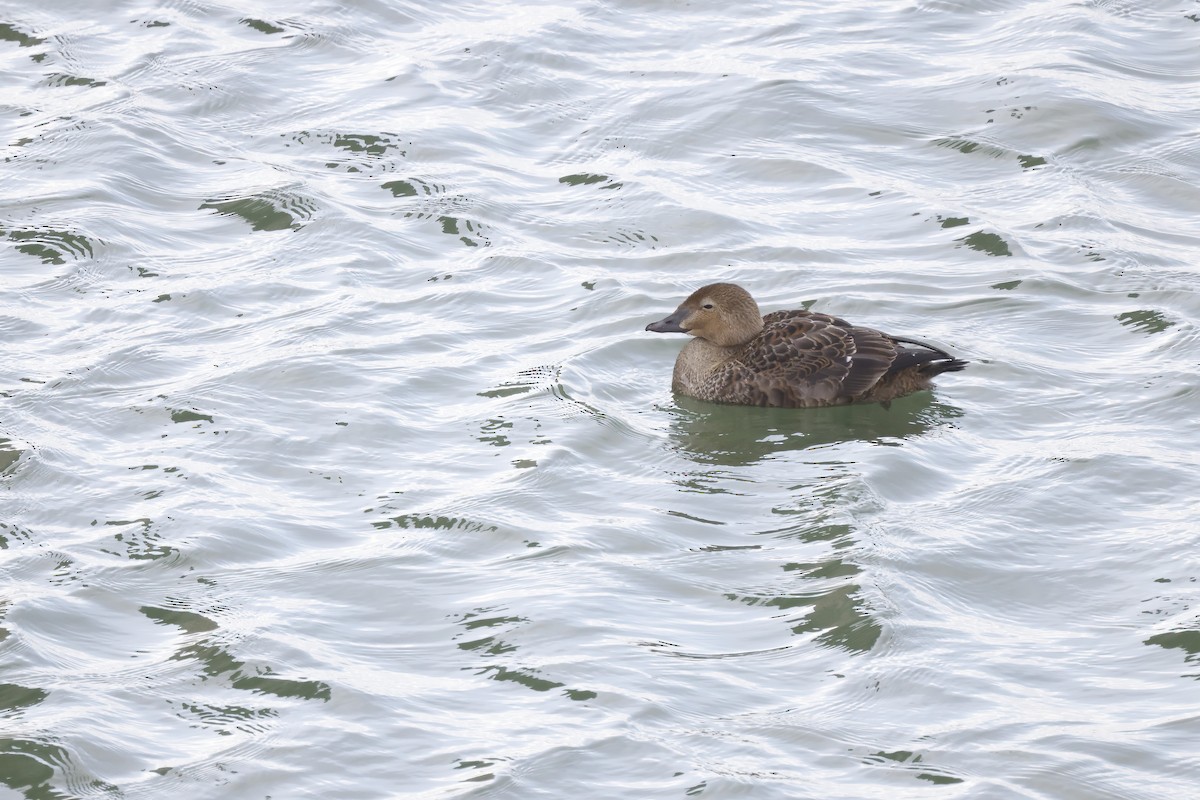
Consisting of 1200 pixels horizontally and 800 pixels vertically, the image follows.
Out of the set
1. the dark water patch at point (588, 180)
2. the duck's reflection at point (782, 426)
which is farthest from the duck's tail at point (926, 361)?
the dark water patch at point (588, 180)

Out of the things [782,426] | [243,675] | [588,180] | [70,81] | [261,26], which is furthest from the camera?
[261,26]

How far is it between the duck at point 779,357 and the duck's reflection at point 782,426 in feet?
0.23

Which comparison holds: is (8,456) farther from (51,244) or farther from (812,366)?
(812,366)

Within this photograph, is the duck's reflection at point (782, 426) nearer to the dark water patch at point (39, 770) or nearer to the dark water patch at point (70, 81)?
the dark water patch at point (39, 770)

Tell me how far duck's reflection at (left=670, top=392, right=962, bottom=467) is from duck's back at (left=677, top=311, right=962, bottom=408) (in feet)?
0.23

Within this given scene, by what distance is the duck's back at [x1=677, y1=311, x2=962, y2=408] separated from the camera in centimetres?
971

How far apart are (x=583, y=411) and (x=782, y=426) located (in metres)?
1.13

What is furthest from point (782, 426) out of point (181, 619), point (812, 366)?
point (181, 619)

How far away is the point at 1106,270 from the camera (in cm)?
1088

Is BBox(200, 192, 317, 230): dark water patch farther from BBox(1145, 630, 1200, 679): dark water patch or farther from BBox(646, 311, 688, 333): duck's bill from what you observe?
BBox(1145, 630, 1200, 679): dark water patch

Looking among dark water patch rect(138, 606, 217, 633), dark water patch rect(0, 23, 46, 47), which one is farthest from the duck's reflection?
dark water patch rect(0, 23, 46, 47)

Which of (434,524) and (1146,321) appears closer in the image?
(434,524)

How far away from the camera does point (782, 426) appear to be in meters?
9.79

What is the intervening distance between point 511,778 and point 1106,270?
609 cm
